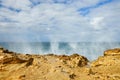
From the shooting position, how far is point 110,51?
18.2m

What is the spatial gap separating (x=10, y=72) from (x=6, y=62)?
0.94 metres

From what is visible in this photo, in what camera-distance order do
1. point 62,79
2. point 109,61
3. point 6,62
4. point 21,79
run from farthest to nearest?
point 109,61, point 6,62, point 62,79, point 21,79

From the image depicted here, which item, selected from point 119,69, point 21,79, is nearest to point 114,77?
point 119,69

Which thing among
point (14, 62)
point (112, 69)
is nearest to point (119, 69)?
point (112, 69)

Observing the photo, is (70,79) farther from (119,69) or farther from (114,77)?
(119,69)

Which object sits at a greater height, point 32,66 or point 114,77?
point 32,66

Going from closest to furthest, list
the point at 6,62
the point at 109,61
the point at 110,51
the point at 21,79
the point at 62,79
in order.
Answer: the point at 21,79 → the point at 62,79 → the point at 6,62 → the point at 109,61 → the point at 110,51

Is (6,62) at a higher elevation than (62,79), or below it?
higher

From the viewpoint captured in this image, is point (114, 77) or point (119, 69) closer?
point (114, 77)

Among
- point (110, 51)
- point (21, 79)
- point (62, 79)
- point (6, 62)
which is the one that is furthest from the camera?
point (110, 51)

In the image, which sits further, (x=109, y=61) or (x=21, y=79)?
(x=109, y=61)

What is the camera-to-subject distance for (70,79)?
9742 mm

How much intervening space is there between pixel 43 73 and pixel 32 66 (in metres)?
0.88

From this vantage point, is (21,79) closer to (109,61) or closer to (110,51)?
(109,61)
